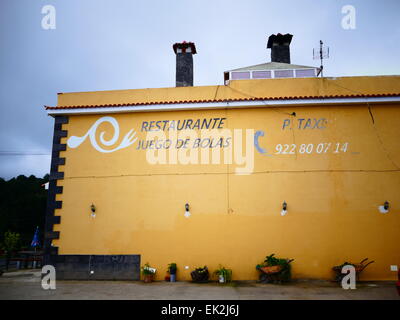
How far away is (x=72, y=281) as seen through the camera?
1055cm

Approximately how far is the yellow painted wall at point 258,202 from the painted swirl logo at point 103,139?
0.86 feet

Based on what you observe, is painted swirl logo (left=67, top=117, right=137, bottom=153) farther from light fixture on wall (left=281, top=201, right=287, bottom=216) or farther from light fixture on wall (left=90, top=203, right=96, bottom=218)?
light fixture on wall (left=281, top=201, right=287, bottom=216)

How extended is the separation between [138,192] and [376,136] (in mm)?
9506

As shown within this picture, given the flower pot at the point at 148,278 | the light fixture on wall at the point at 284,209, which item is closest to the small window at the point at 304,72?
the light fixture on wall at the point at 284,209

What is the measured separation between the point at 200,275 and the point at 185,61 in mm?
10062

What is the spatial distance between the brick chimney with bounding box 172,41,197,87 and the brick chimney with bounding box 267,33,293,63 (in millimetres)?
4882

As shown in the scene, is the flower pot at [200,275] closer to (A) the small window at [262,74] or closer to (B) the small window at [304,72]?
(A) the small window at [262,74]

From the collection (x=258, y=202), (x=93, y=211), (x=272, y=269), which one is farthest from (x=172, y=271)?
(x=258, y=202)

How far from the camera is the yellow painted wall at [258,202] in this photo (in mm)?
10227

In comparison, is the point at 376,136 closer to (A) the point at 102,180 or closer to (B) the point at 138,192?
(B) the point at 138,192

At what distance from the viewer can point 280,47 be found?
52.6 feet

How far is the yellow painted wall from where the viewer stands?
403 inches

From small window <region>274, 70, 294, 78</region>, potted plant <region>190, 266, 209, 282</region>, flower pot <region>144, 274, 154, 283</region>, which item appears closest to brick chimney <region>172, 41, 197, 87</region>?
small window <region>274, 70, 294, 78</region>
